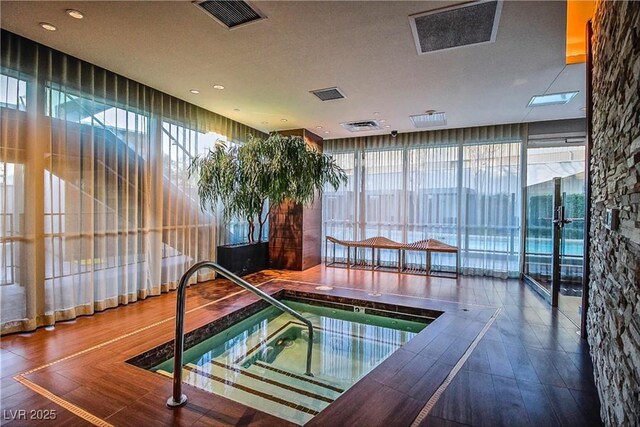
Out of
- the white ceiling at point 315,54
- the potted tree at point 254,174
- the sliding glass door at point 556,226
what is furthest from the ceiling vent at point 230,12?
the sliding glass door at point 556,226

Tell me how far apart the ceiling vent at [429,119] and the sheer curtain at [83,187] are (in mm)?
3847

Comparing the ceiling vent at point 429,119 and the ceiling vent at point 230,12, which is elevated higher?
the ceiling vent at point 230,12

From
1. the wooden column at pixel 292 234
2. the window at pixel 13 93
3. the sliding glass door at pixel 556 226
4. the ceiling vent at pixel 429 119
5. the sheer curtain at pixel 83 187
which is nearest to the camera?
the window at pixel 13 93

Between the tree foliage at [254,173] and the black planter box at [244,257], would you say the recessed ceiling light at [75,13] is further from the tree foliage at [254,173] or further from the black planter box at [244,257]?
the black planter box at [244,257]

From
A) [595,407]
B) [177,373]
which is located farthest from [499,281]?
[177,373]

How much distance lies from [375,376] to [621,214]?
1899 millimetres

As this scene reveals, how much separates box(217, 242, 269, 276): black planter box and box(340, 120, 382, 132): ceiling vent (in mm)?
2867

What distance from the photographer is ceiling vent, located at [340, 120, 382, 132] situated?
607 cm

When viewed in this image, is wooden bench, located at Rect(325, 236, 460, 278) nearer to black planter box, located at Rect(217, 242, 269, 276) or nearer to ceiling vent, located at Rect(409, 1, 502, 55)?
black planter box, located at Rect(217, 242, 269, 276)

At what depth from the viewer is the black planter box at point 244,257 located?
568 cm

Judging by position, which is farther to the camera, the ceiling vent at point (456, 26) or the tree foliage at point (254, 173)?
the tree foliage at point (254, 173)

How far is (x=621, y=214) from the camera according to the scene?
5.67 ft

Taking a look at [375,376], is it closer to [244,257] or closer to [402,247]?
[244,257]

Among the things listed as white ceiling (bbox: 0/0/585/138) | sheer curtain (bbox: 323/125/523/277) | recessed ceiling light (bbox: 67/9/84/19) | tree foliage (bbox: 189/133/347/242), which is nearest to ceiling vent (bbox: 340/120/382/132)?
sheer curtain (bbox: 323/125/523/277)
